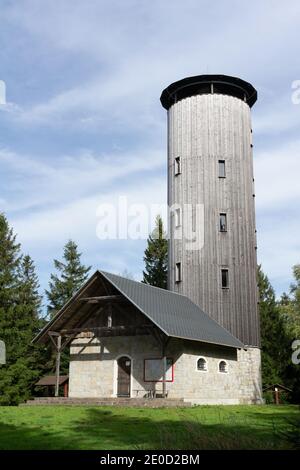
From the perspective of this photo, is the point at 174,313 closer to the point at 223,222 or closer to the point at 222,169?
the point at 223,222

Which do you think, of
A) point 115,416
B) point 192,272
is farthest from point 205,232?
point 115,416

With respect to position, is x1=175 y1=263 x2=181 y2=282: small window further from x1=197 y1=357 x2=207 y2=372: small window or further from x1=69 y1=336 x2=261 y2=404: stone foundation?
x1=197 y1=357 x2=207 y2=372: small window

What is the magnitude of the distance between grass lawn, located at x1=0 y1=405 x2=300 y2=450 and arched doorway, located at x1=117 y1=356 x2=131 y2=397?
265 inches

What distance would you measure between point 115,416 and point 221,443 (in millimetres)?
8868

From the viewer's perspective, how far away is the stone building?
23422 mm

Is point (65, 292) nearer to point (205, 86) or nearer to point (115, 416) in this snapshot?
point (205, 86)

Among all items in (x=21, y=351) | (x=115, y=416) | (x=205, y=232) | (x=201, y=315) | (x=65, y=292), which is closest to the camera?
(x=115, y=416)

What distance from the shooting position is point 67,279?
42.7 meters

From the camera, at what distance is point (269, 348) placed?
39.5 m

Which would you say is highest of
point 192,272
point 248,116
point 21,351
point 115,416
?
point 248,116

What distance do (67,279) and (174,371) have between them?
69.6ft

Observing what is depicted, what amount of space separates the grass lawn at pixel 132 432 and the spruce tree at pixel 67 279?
25.1 meters

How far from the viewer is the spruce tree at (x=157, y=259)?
43.5 metres

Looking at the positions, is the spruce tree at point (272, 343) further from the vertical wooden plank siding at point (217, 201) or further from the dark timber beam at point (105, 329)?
the dark timber beam at point (105, 329)
